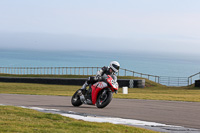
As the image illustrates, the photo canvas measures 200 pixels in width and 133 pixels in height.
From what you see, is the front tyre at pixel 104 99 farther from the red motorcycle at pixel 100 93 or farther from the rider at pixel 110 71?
the rider at pixel 110 71

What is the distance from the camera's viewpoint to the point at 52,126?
29.3ft

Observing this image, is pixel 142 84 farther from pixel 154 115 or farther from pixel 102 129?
pixel 102 129

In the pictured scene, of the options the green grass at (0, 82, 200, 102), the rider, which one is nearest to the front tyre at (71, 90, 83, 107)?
the rider

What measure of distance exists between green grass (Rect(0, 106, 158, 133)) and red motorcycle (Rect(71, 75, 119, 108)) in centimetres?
313

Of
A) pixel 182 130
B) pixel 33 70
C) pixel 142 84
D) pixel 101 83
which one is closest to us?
pixel 182 130

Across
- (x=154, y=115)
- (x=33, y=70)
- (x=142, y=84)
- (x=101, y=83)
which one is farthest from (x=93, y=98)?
(x=33, y=70)

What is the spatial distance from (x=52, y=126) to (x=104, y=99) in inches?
187

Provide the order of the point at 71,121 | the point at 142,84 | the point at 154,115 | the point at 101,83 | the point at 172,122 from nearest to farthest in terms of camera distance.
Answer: the point at 71,121
the point at 172,122
the point at 154,115
the point at 101,83
the point at 142,84

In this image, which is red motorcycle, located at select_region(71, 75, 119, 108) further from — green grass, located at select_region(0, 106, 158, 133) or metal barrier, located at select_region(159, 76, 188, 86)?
metal barrier, located at select_region(159, 76, 188, 86)

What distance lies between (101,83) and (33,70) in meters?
52.9

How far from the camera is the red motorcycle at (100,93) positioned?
1323 cm

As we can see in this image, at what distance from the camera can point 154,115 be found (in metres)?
12.0

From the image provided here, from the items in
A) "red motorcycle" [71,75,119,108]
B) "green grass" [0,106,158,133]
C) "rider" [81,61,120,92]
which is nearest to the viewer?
"green grass" [0,106,158,133]

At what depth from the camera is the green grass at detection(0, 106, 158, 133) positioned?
8375 mm
